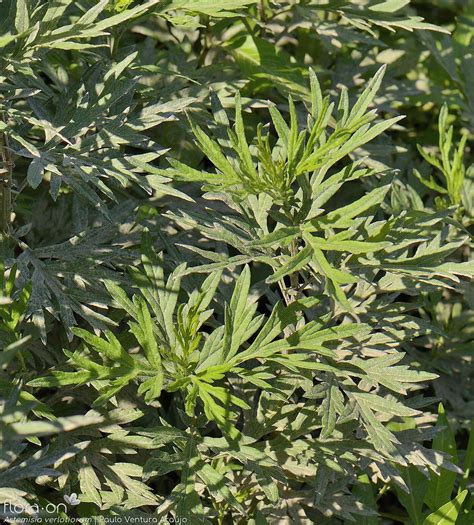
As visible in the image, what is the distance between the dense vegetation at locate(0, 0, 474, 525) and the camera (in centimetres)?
121

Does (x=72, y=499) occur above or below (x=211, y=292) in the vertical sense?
below

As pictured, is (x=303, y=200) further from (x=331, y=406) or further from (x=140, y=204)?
(x=140, y=204)

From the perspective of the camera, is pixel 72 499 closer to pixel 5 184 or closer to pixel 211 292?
pixel 211 292

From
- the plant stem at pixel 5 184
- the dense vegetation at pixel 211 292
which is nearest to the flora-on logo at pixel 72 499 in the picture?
the dense vegetation at pixel 211 292

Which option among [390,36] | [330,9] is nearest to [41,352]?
[330,9]

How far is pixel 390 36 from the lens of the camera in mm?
2137

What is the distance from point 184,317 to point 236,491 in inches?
15.6

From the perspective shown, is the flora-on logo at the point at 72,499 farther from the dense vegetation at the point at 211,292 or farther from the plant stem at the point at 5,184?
the plant stem at the point at 5,184

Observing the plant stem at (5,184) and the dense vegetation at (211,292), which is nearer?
the dense vegetation at (211,292)

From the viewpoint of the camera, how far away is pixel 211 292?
4.20ft

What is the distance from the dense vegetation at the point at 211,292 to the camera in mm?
1212

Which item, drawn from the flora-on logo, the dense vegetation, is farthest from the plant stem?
the flora-on logo

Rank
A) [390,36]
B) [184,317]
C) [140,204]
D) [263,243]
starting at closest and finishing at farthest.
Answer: [263,243], [184,317], [140,204], [390,36]

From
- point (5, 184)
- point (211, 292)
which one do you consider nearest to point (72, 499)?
point (211, 292)
